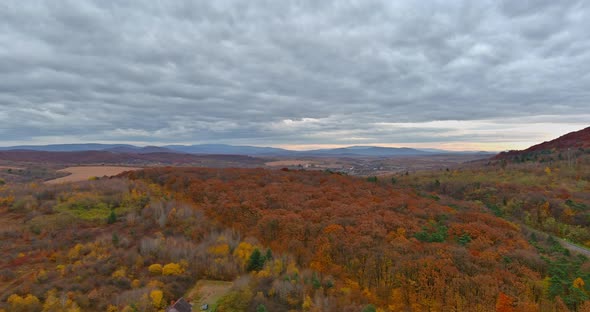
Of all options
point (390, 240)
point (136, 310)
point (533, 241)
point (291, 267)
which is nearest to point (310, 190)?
point (390, 240)

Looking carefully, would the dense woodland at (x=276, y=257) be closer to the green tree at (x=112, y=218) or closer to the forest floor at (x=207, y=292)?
the green tree at (x=112, y=218)

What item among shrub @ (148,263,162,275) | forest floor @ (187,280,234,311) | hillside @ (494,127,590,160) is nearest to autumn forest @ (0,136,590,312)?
shrub @ (148,263,162,275)

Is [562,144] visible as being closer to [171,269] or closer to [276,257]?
[276,257]

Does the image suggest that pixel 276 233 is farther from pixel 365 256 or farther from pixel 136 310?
pixel 136 310

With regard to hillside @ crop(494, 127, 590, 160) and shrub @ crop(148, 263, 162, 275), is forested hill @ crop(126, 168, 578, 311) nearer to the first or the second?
shrub @ crop(148, 263, 162, 275)

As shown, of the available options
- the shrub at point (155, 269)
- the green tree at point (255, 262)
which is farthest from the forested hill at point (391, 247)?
the shrub at point (155, 269)

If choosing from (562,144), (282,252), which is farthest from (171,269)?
(562,144)
